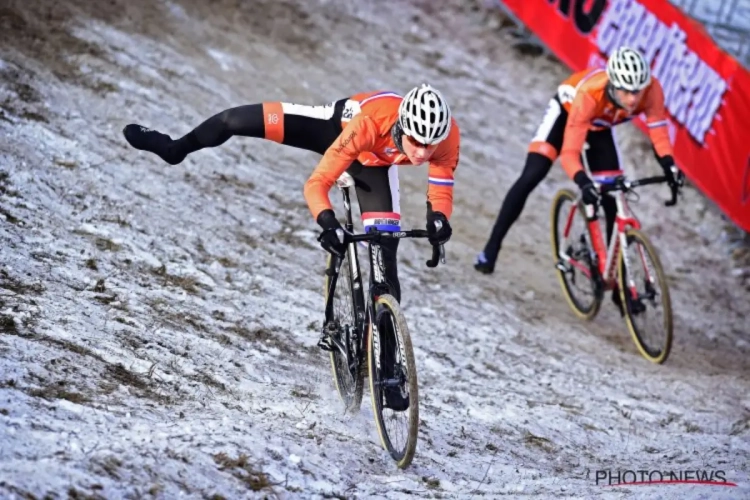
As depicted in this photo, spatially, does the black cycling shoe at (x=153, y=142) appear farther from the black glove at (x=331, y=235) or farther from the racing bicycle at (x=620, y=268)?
the racing bicycle at (x=620, y=268)

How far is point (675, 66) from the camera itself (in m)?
11.6

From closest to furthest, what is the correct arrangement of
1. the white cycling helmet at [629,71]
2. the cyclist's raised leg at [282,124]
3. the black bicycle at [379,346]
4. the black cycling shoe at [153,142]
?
1. the black bicycle at [379,346]
2. the cyclist's raised leg at [282,124]
3. the black cycling shoe at [153,142]
4. the white cycling helmet at [629,71]

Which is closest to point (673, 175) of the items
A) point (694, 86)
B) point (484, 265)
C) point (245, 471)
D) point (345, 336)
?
point (484, 265)

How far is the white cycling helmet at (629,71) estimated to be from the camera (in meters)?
7.70

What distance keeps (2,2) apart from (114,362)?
21.9ft

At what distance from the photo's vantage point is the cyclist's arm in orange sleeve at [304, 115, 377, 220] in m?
5.44

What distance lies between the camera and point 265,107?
6.33 metres

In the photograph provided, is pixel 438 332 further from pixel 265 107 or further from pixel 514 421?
pixel 265 107

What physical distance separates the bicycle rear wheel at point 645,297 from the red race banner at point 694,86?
3.13m

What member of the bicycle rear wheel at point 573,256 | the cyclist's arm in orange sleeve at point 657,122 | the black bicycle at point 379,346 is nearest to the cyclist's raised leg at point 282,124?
the black bicycle at point 379,346

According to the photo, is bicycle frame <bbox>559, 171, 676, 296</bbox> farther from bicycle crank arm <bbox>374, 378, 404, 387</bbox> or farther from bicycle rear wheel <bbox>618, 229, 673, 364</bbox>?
bicycle crank arm <bbox>374, 378, 404, 387</bbox>

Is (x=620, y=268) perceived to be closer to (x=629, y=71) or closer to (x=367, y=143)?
(x=629, y=71)

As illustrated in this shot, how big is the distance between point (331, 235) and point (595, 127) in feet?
13.4

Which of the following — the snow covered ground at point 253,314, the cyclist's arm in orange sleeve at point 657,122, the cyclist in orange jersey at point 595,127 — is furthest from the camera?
the cyclist's arm in orange sleeve at point 657,122
